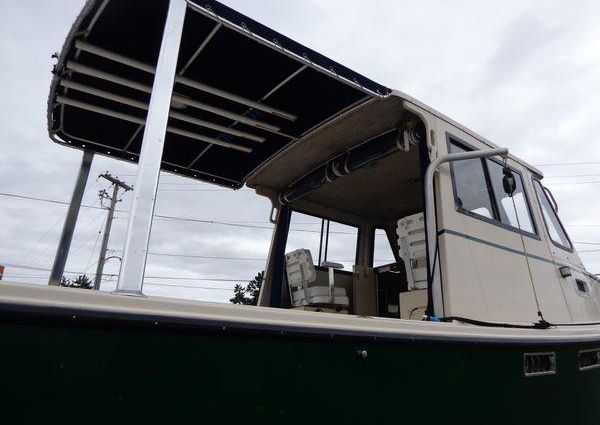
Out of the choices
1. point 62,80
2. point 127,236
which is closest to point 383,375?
point 127,236

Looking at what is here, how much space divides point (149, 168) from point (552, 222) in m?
3.46

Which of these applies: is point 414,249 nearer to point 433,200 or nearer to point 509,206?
point 509,206

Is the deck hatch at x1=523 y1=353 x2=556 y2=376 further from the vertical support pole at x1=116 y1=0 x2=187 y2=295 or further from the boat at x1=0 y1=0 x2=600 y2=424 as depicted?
the vertical support pole at x1=116 y1=0 x2=187 y2=295

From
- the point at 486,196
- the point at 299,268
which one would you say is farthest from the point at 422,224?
the point at 299,268

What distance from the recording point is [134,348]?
1.19 m

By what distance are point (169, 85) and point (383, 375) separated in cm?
146

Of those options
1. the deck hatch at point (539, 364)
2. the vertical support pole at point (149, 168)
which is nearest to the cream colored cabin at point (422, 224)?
the deck hatch at point (539, 364)

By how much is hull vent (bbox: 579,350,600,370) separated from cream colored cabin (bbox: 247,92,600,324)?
26 centimetres

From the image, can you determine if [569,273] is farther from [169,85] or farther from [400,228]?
[169,85]

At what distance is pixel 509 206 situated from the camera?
3.09 metres

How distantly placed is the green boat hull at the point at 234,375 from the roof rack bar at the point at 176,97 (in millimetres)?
1950

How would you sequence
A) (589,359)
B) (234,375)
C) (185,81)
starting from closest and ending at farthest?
(234,375)
(185,81)
(589,359)

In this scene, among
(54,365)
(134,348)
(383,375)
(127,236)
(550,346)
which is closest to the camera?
(54,365)

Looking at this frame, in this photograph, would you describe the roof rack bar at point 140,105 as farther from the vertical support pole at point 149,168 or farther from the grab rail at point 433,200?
the grab rail at point 433,200
